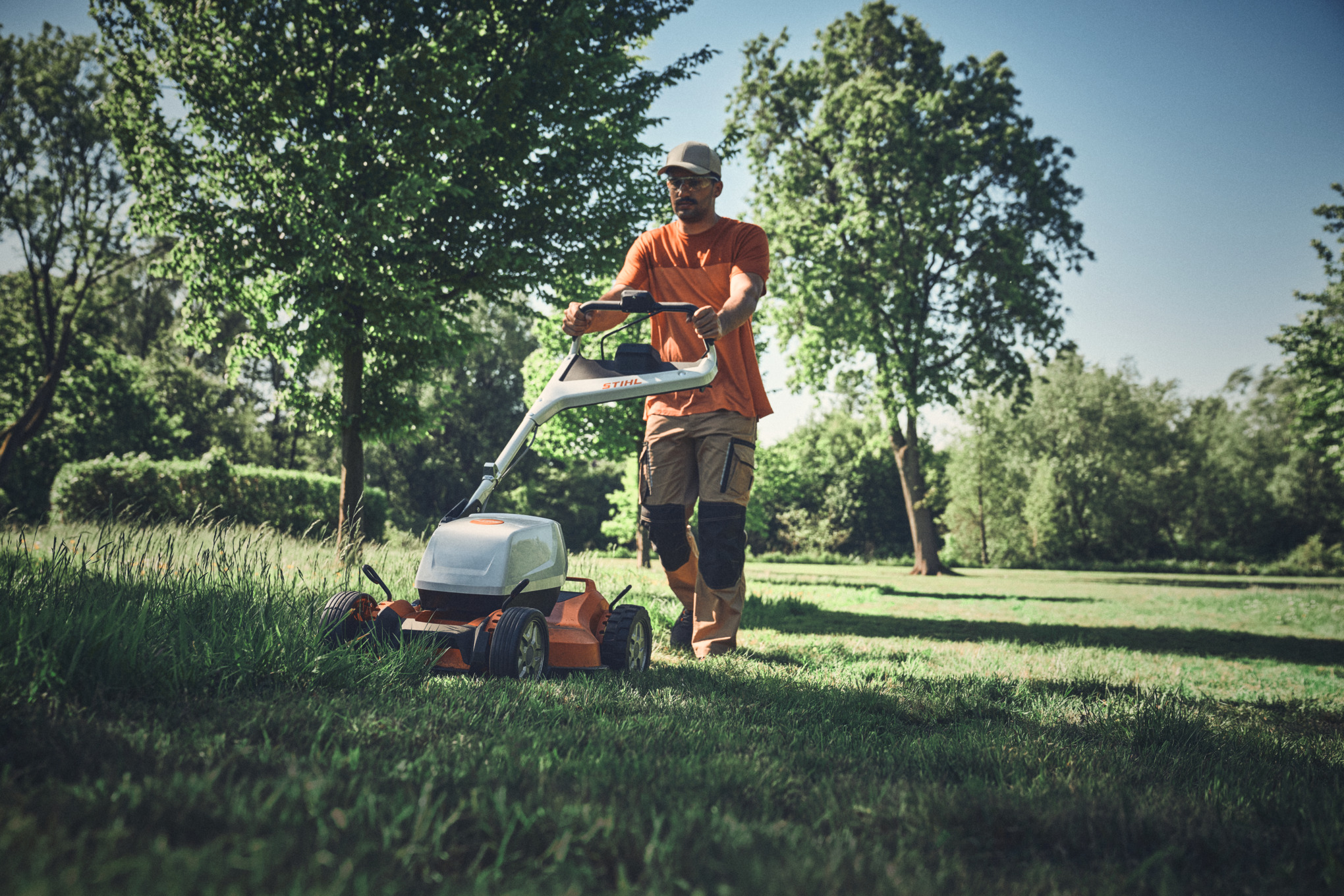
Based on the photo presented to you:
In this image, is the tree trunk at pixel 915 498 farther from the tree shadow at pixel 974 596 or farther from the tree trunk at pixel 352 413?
the tree trunk at pixel 352 413

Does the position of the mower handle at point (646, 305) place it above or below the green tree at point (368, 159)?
below

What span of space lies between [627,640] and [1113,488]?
43495 mm

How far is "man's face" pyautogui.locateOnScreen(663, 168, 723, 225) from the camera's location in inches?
180

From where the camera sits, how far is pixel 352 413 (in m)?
9.73

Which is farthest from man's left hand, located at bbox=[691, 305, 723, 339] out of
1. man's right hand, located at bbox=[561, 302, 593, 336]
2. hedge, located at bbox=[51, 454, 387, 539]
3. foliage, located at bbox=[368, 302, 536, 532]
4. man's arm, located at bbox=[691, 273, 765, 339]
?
foliage, located at bbox=[368, 302, 536, 532]

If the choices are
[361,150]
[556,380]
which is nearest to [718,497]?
A: [556,380]

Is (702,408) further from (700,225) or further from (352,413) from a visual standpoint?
(352,413)

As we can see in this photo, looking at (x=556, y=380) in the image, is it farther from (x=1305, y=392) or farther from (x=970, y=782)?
(x=1305, y=392)

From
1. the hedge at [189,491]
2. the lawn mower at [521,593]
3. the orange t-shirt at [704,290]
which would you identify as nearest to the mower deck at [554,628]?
the lawn mower at [521,593]

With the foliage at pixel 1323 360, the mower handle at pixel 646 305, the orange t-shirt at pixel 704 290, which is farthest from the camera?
the foliage at pixel 1323 360

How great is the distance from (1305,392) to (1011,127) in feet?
33.8

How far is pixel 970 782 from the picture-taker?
208 cm

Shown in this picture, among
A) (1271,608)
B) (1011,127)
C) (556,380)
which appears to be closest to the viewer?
(556,380)

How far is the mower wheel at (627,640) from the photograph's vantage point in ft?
12.3
